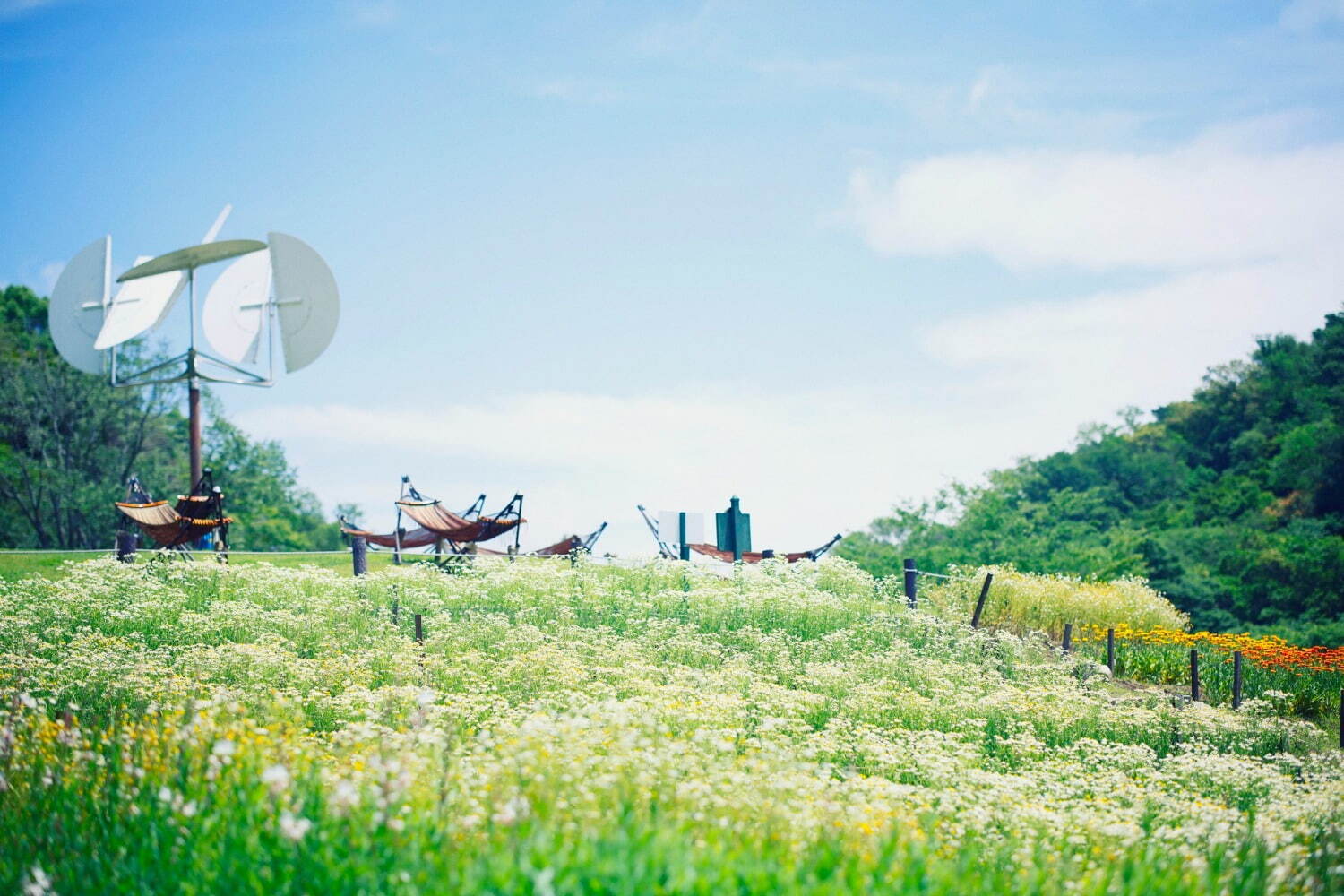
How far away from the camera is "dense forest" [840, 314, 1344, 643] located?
1877 centimetres

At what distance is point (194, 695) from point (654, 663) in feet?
11.7

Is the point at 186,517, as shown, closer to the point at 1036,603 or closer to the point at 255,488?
the point at 1036,603

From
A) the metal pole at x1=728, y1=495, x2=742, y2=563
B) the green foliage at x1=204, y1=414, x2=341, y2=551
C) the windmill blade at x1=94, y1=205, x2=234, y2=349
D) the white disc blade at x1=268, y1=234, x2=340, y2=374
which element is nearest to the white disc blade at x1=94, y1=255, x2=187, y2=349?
the windmill blade at x1=94, y1=205, x2=234, y2=349

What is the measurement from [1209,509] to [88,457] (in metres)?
26.7

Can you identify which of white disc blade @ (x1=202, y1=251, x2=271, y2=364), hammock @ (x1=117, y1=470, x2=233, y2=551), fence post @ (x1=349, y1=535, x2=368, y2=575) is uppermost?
white disc blade @ (x1=202, y1=251, x2=271, y2=364)

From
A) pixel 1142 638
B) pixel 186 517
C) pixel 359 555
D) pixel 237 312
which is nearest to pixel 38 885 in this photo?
pixel 359 555

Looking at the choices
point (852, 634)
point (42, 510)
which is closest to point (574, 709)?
point (852, 634)

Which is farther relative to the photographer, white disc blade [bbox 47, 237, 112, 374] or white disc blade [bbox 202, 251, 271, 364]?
white disc blade [bbox 47, 237, 112, 374]

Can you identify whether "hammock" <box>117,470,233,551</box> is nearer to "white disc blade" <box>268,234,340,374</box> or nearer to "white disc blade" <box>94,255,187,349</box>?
"white disc blade" <box>268,234,340,374</box>

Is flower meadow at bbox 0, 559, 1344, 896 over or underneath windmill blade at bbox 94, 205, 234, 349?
underneath

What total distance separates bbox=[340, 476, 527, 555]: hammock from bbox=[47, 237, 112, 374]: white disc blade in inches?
180

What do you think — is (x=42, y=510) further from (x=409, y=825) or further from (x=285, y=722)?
(x=409, y=825)

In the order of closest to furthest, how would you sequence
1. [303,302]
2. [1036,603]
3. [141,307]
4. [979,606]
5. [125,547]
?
[125,547] → [979,606] → [1036,603] → [303,302] → [141,307]

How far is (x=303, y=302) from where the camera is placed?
13719 millimetres
